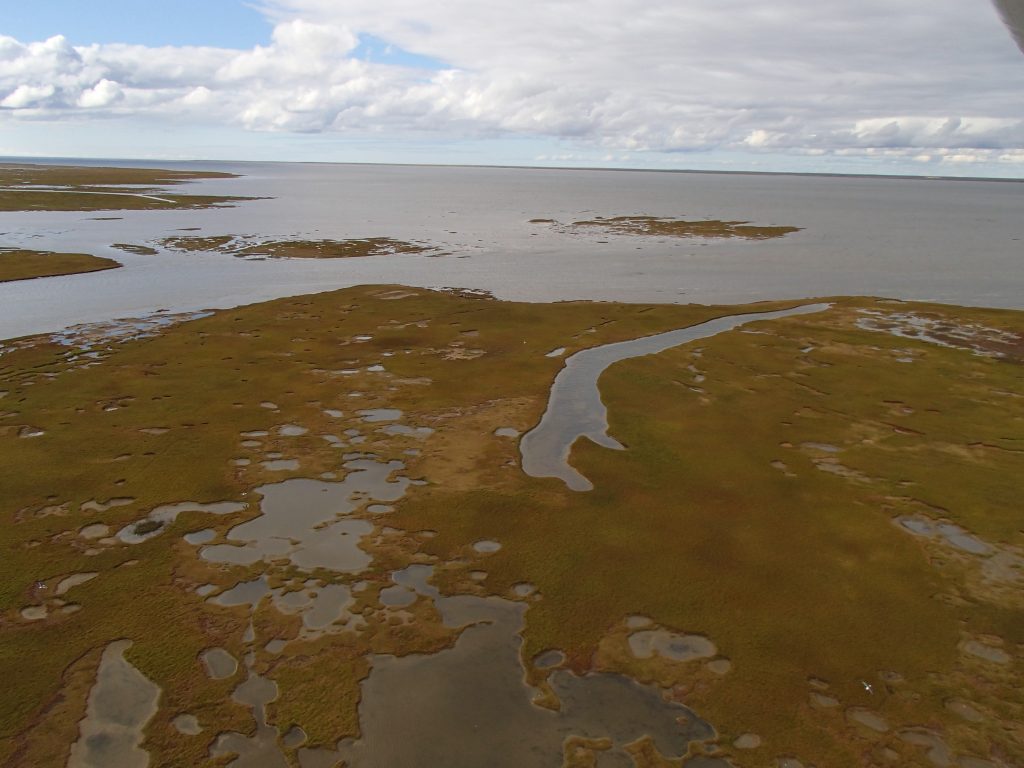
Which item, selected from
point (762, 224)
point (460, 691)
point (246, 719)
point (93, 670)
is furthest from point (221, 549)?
Result: point (762, 224)

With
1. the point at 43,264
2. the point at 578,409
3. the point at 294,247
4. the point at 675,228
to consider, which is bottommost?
the point at 578,409

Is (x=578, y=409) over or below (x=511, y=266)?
below

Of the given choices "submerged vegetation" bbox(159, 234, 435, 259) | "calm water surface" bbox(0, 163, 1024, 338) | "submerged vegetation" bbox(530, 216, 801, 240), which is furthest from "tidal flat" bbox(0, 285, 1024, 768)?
"submerged vegetation" bbox(530, 216, 801, 240)

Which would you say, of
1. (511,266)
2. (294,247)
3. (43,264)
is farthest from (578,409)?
(294,247)

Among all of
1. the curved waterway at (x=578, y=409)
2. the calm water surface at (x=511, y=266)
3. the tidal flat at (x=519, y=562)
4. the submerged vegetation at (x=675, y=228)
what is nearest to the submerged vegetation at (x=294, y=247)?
the calm water surface at (x=511, y=266)

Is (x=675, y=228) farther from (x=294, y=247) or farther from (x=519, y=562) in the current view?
(x=519, y=562)

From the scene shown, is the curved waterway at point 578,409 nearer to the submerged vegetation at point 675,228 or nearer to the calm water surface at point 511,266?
the calm water surface at point 511,266

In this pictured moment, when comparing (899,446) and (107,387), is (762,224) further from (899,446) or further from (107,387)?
(107,387)
